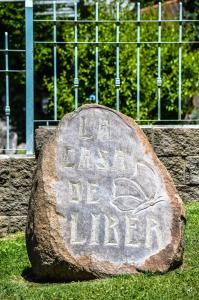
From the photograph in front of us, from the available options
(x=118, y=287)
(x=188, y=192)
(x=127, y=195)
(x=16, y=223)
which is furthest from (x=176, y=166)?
(x=118, y=287)

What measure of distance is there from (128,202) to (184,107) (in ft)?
18.9

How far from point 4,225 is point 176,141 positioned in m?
1.59

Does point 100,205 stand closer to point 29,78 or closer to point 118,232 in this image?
point 118,232

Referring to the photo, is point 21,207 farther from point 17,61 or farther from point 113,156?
point 17,61

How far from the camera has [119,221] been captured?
5395 millimetres

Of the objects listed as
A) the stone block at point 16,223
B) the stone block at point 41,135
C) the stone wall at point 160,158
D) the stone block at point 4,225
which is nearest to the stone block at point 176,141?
the stone wall at point 160,158


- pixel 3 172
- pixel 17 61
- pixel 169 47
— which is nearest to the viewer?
pixel 3 172

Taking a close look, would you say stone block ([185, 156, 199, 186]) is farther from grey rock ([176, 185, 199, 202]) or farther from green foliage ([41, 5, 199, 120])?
green foliage ([41, 5, 199, 120])

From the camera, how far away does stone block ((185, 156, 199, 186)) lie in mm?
7141

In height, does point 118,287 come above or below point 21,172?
below

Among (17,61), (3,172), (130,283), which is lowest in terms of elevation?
(130,283)

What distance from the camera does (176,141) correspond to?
23.3 feet

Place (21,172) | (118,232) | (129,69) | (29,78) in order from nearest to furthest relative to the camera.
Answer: (118,232) < (21,172) < (29,78) < (129,69)

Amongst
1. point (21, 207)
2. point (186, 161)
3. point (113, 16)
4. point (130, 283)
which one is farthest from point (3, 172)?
point (113, 16)
